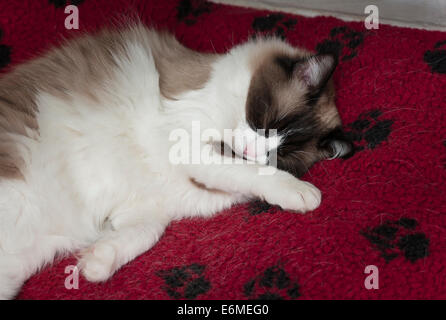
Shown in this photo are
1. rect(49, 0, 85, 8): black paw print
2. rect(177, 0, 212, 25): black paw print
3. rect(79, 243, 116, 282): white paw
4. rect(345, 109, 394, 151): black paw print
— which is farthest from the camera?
rect(177, 0, 212, 25): black paw print

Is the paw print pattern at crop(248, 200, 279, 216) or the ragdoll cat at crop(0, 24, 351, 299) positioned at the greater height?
the ragdoll cat at crop(0, 24, 351, 299)

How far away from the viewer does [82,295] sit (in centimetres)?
128

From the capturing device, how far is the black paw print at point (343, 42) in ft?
6.34

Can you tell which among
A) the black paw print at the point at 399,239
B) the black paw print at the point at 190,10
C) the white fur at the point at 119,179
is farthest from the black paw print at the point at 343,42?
the black paw print at the point at 399,239

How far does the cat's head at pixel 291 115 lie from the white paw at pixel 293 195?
0.15m

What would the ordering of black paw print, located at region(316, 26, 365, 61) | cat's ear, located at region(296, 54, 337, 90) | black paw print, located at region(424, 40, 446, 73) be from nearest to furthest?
cat's ear, located at region(296, 54, 337, 90)
black paw print, located at region(424, 40, 446, 73)
black paw print, located at region(316, 26, 365, 61)

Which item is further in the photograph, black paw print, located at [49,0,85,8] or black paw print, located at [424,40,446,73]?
black paw print, located at [49,0,85,8]

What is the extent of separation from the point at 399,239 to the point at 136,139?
96cm

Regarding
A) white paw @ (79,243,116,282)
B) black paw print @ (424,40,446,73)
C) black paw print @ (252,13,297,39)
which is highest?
black paw print @ (252,13,297,39)

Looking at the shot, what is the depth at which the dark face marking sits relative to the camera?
1545 millimetres

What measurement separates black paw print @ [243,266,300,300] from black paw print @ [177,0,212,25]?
4.98 ft

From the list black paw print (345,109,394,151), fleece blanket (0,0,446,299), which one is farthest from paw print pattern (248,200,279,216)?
black paw print (345,109,394,151)

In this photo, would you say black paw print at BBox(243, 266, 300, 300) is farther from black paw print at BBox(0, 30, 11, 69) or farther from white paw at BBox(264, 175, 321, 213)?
black paw print at BBox(0, 30, 11, 69)

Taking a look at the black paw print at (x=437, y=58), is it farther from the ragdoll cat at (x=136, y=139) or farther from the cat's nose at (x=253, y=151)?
the cat's nose at (x=253, y=151)
